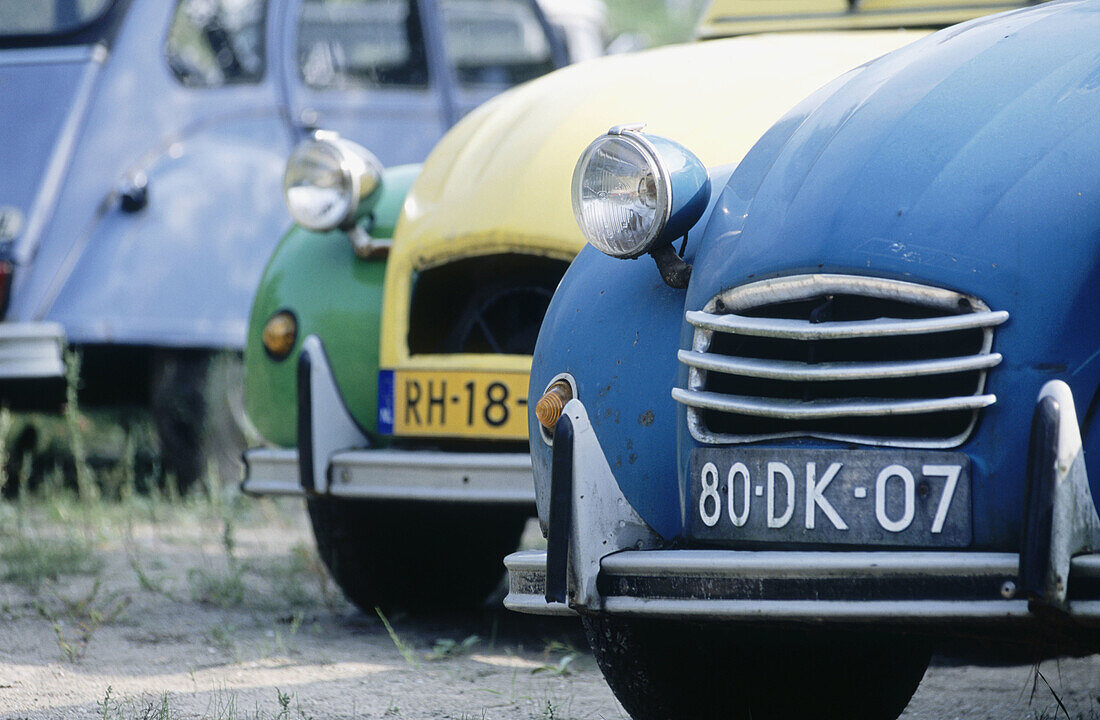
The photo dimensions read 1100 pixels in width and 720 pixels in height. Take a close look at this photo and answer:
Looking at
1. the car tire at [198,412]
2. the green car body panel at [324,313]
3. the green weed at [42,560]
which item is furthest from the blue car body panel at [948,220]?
the car tire at [198,412]

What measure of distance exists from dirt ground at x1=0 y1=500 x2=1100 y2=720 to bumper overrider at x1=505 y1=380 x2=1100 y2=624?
2.50ft

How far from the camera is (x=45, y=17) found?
585 cm

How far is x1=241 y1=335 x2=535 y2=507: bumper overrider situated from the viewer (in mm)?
3357

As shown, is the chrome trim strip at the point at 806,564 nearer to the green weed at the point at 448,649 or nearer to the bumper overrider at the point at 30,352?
the green weed at the point at 448,649

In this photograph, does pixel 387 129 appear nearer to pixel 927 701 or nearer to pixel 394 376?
pixel 394 376

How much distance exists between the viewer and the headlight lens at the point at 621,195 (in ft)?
7.62

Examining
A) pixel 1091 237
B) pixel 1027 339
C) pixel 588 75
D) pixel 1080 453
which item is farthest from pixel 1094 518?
pixel 588 75

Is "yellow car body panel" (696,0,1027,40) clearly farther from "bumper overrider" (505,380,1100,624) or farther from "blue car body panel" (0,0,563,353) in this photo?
"bumper overrider" (505,380,1100,624)

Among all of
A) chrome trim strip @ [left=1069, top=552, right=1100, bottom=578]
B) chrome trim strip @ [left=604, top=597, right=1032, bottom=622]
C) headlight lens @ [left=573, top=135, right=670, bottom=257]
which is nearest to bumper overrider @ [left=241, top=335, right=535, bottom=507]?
headlight lens @ [left=573, top=135, right=670, bottom=257]

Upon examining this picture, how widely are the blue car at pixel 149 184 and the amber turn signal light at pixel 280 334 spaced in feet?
6.01

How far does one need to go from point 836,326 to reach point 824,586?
357mm

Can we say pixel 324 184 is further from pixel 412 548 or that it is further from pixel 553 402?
pixel 553 402

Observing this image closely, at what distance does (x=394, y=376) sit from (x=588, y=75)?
0.97 metres

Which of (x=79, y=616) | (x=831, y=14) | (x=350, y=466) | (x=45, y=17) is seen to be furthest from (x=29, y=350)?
(x=831, y=14)
